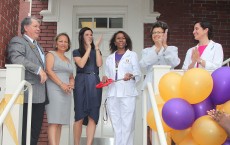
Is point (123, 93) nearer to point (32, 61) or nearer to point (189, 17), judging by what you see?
point (32, 61)

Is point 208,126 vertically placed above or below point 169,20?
below

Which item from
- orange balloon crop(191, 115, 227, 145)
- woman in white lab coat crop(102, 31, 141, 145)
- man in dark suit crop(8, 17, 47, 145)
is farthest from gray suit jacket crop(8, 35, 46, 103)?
orange balloon crop(191, 115, 227, 145)

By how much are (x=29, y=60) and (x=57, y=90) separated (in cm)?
57

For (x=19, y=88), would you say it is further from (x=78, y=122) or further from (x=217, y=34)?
(x=217, y=34)

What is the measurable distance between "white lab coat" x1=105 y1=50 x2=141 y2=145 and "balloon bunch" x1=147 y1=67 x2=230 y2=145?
1428mm

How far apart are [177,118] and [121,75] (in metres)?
1.91

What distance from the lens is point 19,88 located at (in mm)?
3518

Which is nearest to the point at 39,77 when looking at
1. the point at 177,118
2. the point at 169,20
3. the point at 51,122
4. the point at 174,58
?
the point at 51,122

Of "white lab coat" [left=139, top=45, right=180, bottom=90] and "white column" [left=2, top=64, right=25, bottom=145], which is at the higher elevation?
"white lab coat" [left=139, top=45, right=180, bottom=90]

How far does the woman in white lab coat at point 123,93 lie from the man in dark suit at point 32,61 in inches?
36.4

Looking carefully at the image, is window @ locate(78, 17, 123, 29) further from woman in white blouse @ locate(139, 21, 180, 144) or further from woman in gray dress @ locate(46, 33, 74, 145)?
woman in white blouse @ locate(139, 21, 180, 144)

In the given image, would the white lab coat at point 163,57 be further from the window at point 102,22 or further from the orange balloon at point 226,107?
the window at point 102,22

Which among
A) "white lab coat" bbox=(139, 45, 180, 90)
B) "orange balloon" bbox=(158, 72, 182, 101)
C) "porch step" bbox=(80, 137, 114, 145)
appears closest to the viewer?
"orange balloon" bbox=(158, 72, 182, 101)

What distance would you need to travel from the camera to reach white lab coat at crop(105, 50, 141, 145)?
15.4 feet
